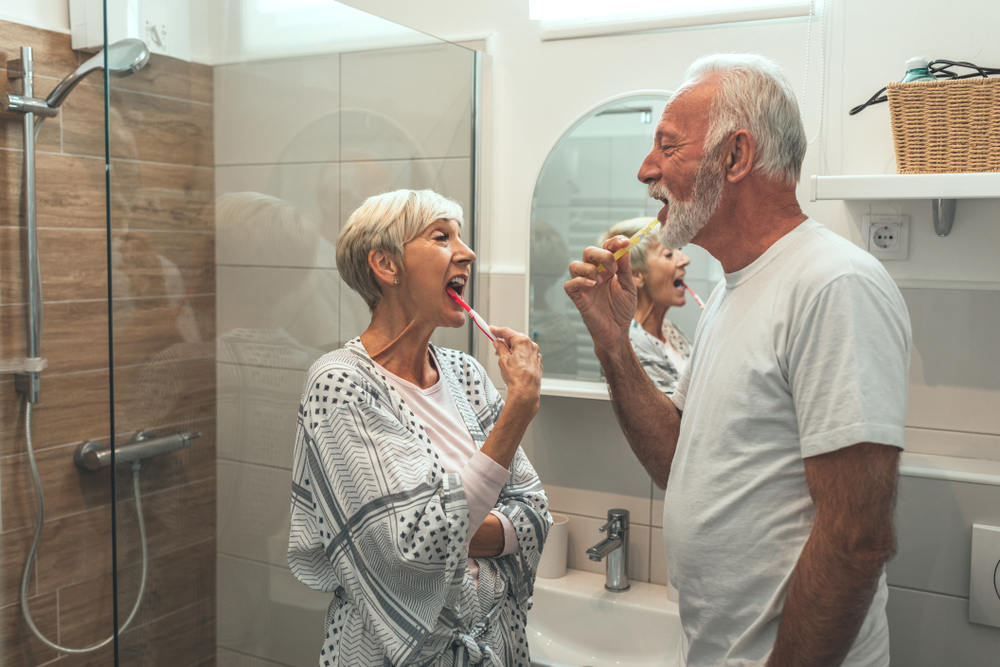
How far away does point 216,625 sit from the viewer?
139 centimetres

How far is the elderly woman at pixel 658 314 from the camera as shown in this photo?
1805 mm

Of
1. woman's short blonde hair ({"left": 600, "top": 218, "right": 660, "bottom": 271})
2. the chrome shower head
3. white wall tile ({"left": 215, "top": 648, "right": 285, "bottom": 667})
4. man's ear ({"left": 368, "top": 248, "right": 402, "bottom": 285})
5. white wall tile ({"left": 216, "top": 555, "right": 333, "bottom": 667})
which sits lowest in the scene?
white wall tile ({"left": 215, "top": 648, "right": 285, "bottom": 667})

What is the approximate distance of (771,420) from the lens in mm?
1072

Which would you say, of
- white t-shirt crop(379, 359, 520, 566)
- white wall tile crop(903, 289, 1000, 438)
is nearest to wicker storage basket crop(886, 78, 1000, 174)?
white wall tile crop(903, 289, 1000, 438)

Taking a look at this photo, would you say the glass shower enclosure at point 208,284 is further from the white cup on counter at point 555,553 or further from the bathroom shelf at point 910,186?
the bathroom shelf at point 910,186

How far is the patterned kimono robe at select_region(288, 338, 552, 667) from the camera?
1189mm

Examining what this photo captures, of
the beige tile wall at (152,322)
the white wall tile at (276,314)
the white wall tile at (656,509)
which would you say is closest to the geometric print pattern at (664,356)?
the white wall tile at (656,509)

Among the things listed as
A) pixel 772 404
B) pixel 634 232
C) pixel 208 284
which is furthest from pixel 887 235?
pixel 208 284

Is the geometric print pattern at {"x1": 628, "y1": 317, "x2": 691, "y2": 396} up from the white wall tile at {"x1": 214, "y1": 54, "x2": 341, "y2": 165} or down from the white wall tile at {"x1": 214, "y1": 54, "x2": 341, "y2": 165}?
down

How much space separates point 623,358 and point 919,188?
21.6 inches

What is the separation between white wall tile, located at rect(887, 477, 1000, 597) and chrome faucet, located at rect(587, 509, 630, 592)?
1.75 feet

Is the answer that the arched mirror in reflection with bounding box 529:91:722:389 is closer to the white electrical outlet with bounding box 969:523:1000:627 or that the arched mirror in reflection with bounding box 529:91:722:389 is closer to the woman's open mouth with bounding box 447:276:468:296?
the woman's open mouth with bounding box 447:276:468:296

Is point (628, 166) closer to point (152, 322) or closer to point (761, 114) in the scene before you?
point (761, 114)

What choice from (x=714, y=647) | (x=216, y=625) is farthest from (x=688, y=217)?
A: (x=216, y=625)
